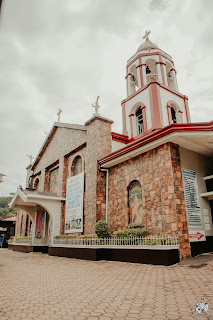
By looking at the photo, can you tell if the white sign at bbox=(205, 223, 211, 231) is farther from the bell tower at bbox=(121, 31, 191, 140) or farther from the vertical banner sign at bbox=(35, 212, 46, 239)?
the vertical banner sign at bbox=(35, 212, 46, 239)

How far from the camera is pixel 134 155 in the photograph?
37.6ft

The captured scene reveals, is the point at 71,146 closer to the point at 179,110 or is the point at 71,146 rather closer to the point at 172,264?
the point at 179,110

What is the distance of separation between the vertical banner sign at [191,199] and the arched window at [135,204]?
84.6 inches

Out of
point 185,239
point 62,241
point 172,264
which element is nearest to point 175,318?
point 172,264

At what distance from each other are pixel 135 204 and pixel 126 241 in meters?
2.09

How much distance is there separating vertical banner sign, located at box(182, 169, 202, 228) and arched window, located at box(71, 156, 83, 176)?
7.84 meters

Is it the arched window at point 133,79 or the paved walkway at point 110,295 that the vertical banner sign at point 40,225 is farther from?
the arched window at point 133,79

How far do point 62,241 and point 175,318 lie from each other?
427 inches

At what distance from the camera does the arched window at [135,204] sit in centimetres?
1062

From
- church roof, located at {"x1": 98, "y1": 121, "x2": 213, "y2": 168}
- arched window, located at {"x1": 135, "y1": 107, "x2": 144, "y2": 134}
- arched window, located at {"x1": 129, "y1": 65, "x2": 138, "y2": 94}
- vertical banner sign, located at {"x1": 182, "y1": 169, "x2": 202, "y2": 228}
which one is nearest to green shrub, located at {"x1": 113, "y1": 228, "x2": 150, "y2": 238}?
vertical banner sign, located at {"x1": 182, "y1": 169, "x2": 202, "y2": 228}

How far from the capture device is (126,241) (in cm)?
945

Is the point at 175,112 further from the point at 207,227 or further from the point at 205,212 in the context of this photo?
the point at 207,227

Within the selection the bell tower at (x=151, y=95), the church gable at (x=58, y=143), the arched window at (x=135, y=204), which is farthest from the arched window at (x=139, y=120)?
the arched window at (x=135, y=204)

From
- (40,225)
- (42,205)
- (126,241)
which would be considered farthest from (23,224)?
(126,241)
